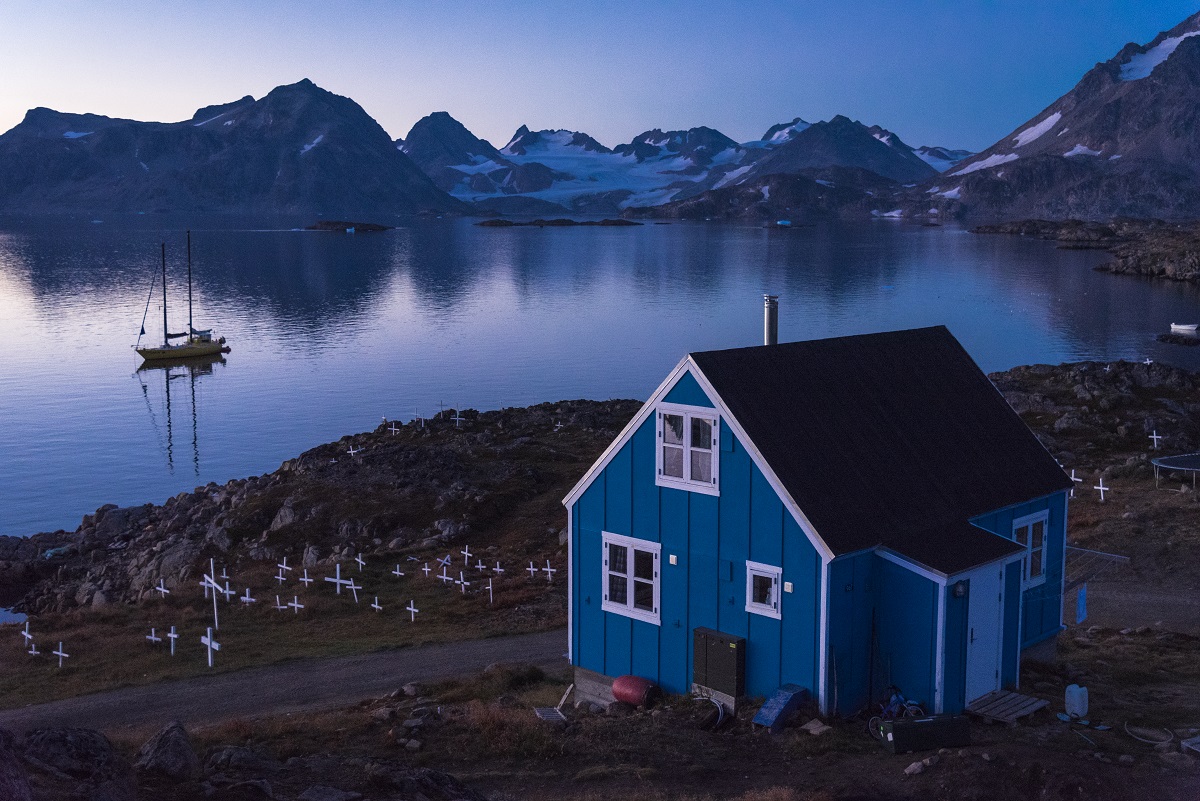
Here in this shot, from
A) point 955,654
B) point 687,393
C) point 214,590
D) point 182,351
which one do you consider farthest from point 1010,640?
point 182,351

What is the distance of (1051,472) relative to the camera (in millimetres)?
23734

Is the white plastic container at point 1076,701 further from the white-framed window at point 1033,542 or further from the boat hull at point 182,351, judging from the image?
the boat hull at point 182,351

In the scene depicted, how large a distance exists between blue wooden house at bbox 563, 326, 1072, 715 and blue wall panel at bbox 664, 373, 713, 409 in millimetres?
25

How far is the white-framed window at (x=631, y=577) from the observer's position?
2114 cm

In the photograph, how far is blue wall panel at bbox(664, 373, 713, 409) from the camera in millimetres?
19906

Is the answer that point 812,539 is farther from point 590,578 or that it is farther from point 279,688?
point 279,688

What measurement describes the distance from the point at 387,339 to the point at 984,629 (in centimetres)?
9689

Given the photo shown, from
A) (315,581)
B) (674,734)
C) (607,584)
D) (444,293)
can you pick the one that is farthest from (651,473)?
→ (444,293)

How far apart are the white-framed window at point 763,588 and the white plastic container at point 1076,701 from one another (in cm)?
491

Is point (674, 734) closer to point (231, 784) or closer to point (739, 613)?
point (739, 613)

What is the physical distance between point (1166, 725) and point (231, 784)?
14487 mm

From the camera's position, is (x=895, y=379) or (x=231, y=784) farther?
(x=895, y=379)

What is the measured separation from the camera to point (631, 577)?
21.6m

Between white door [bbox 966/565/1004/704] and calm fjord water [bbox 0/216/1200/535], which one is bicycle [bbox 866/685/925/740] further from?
calm fjord water [bbox 0/216/1200/535]
